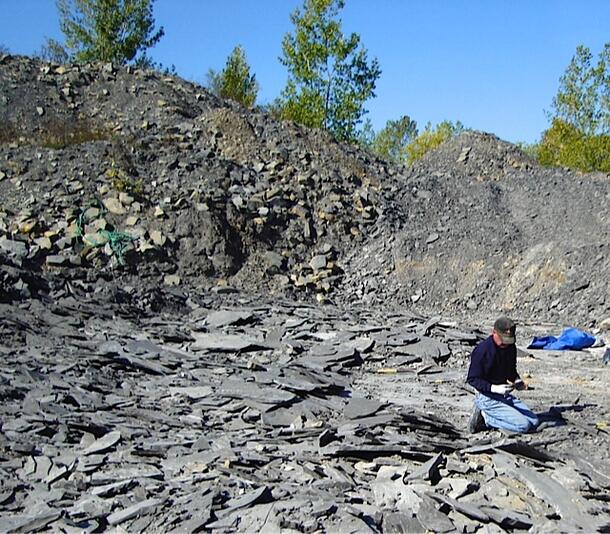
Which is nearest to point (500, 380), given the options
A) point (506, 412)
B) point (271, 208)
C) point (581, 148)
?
point (506, 412)

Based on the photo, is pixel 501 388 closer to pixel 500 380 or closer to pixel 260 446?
pixel 500 380

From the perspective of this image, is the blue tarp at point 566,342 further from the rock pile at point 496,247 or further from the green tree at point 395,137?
the green tree at point 395,137

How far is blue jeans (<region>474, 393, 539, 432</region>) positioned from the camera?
7.41 metres

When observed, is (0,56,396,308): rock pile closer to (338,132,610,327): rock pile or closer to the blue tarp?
(338,132,610,327): rock pile

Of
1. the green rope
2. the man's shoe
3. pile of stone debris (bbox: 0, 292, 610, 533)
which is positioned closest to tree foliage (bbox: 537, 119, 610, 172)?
the green rope

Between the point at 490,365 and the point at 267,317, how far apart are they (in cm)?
748

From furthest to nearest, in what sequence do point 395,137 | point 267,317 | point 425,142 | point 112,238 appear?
point 395,137 → point 425,142 → point 112,238 → point 267,317

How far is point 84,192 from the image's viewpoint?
18312 millimetres

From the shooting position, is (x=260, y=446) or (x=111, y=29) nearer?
(x=260, y=446)

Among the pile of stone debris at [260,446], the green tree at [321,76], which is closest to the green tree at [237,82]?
the green tree at [321,76]

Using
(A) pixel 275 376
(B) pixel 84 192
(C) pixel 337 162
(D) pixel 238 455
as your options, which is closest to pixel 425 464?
(D) pixel 238 455

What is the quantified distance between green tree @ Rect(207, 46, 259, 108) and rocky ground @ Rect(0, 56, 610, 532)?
5320 millimetres

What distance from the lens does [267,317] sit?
14344 millimetres

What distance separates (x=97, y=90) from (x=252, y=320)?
12.4m
